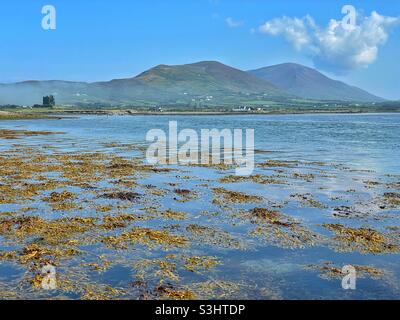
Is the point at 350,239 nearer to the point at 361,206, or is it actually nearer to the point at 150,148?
the point at 361,206

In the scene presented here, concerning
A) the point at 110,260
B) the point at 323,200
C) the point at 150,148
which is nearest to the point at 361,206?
the point at 323,200

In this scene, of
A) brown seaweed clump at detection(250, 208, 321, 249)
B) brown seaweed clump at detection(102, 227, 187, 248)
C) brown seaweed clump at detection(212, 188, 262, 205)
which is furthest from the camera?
brown seaweed clump at detection(212, 188, 262, 205)

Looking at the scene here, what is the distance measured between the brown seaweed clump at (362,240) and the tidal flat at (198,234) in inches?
1.9

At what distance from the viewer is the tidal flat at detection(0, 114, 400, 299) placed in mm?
14414

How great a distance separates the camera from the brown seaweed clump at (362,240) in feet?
59.6

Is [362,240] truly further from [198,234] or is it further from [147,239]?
[147,239]

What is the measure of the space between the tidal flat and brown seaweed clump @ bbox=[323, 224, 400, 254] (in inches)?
1.9
